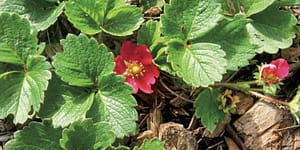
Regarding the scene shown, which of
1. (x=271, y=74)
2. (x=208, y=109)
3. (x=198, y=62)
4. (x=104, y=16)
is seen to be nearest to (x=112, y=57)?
(x=104, y=16)

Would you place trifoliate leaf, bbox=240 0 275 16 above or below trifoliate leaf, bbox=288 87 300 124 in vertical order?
above

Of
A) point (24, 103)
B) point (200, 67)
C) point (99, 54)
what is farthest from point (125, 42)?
point (24, 103)

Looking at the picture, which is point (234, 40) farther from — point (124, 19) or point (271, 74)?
point (124, 19)

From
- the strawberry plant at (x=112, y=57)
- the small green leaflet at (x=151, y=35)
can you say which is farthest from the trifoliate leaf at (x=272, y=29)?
the small green leaflet at (x=151, y=35)

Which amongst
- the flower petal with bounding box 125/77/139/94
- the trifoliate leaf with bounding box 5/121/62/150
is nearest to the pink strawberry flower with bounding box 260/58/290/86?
the flower petal with bounding box 125/77/139/94

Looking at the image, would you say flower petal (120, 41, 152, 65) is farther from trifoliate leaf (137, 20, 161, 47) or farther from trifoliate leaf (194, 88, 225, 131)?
trifoliate leaf (194, 88, 225, 131)
